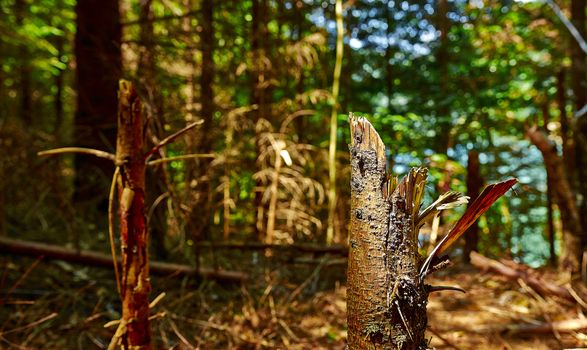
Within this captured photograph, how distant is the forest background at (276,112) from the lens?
403 cm

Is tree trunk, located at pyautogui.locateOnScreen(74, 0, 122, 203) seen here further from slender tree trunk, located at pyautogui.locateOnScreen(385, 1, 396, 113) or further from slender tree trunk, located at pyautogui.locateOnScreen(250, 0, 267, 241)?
slender tree trunk, located at pyautogui.locateOnScreen(385, 1, 396, 113)

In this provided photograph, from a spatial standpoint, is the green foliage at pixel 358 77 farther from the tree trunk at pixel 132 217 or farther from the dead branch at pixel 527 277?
the tree trunk at pixel 132 217

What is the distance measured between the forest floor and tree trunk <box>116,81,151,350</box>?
0.91m

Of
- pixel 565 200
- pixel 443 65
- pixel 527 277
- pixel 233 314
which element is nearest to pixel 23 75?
pixel 233 314

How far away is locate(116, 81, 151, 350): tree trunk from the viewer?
1.72 metres

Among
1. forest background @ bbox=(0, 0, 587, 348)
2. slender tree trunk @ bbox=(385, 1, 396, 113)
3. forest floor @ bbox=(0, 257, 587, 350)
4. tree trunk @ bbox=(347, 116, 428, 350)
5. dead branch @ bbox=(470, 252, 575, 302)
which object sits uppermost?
slender tree trunk @ bbox=(385, 1, 396, 113)

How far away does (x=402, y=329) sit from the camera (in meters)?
1.28

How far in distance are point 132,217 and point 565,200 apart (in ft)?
14.7

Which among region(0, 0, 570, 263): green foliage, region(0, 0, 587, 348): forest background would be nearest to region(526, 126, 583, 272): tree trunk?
region(0, 0, 587, 348): forest background

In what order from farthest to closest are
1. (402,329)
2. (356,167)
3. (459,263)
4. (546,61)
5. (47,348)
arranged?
1. (546,61)
2. (459,263)
3. (47,348)
4. (356,167)
5. (402,329)

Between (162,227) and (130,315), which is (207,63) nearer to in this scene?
(162,227)

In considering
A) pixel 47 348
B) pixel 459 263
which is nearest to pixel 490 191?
pixel 47 348

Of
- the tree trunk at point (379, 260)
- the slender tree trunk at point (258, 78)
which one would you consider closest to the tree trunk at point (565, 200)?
the slender tree trunk at point (258, 78)

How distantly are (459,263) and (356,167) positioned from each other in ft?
17.0
